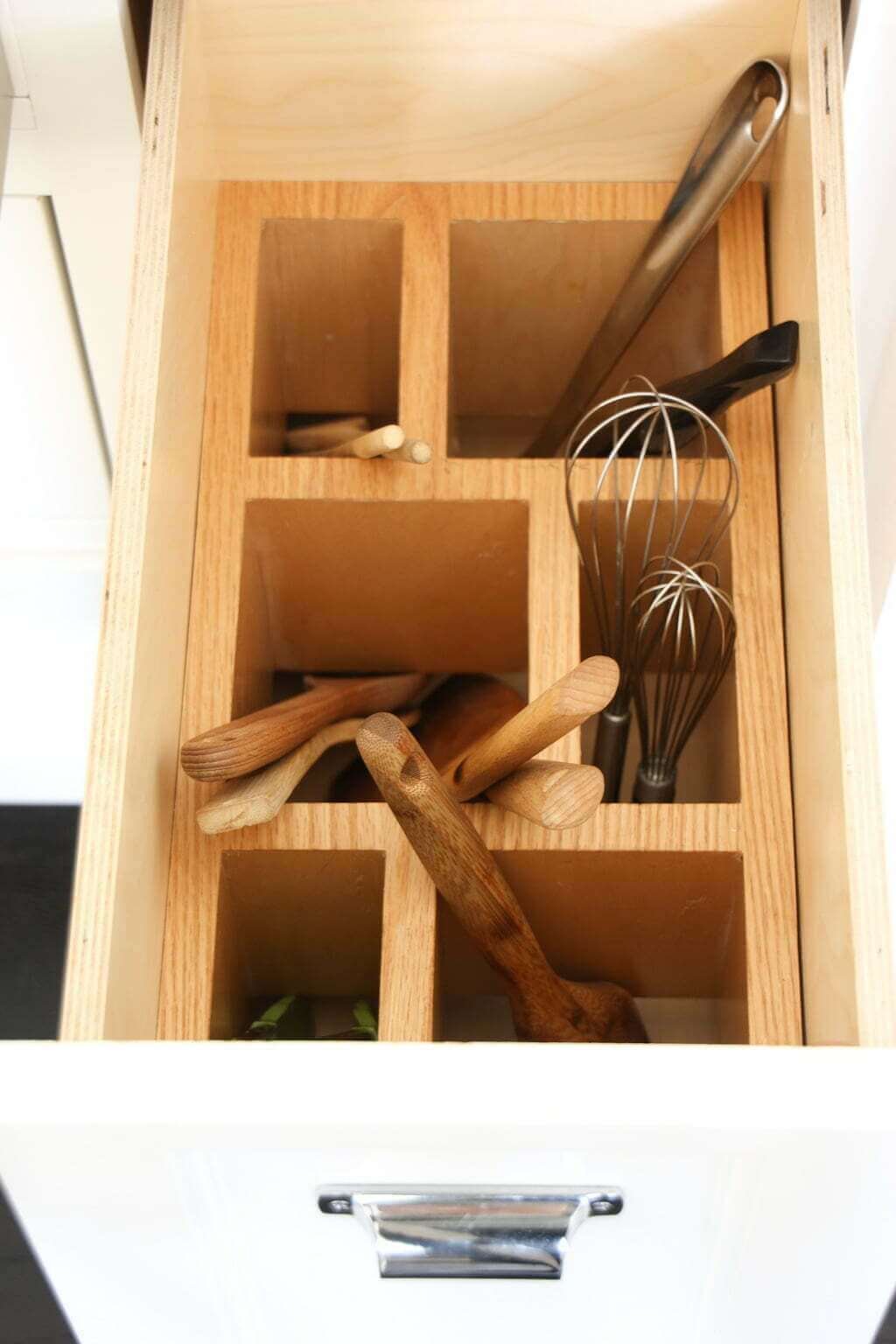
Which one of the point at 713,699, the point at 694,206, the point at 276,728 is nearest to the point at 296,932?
the point at 276,728

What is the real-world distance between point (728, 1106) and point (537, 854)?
186mm

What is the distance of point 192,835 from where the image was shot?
552 millimetres

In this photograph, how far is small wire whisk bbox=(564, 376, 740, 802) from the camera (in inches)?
23.0

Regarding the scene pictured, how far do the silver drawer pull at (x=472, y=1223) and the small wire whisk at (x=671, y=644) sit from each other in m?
0.22

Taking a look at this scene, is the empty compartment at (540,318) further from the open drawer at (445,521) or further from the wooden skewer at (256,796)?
the wooden skewer at (256,796)

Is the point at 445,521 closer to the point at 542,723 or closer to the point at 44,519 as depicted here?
the point at 542,723

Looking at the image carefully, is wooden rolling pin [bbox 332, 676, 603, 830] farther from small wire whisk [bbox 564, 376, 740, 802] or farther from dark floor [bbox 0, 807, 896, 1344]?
dark floor [bbox 0, 807, 896, 1344]

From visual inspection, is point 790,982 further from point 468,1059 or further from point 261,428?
point 261,428

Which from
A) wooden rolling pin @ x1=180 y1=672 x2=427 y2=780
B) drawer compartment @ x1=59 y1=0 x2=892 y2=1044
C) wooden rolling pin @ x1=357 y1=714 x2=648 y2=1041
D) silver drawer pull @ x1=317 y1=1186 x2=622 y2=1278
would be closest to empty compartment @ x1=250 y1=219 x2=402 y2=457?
drawer compartment @ x1=59 y1=0 x2=892 y2=1044

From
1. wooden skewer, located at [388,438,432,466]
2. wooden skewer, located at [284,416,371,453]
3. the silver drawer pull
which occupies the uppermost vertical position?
wooden skewer, located at [284,416,371,453]

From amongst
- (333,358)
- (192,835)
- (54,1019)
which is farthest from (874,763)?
(54,1019)

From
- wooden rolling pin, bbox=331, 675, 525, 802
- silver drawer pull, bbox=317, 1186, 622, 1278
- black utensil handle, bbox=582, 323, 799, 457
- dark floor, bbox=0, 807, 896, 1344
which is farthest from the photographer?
dark floor, bbox=0, 807, 896, 1344

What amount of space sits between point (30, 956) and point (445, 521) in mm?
519

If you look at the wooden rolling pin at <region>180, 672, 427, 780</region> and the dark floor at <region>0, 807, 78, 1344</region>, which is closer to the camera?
the wooden rolling pin at <region>180, 672, 427, 780</region>
